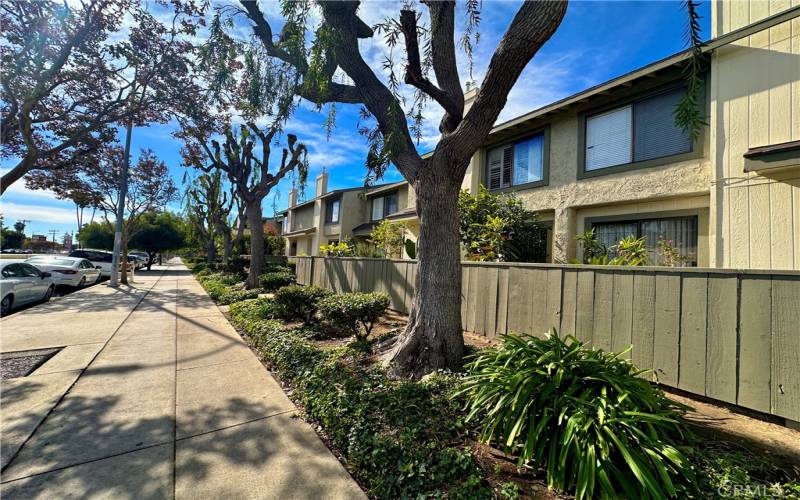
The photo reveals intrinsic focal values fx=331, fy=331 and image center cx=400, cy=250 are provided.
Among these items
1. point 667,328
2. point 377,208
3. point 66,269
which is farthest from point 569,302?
point 66,269

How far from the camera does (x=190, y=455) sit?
294 cm

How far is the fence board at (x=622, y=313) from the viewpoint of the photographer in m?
4.11

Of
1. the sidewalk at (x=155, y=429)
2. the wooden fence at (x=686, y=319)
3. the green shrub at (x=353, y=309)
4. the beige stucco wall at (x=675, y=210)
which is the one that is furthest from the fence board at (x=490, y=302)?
the sidewalk at (x=155, y=429)

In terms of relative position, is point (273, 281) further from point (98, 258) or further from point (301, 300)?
point (98, 258)

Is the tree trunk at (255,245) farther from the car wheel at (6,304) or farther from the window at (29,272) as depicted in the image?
the car wheel at (6,304)

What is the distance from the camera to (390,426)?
3.11m

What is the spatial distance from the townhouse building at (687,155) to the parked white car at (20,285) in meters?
10.4

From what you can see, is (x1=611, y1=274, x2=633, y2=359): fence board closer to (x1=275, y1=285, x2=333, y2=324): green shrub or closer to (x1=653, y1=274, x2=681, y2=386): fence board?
(x1=653, y1=274, x2=681, y2=386): fence board

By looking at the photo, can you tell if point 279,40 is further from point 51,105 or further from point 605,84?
point 51,105

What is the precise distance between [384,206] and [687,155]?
14.6 meters

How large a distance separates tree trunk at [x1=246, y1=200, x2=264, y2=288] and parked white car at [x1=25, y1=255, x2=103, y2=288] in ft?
23.6

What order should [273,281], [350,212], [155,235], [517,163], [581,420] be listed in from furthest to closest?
1. [155,235]
2. [350,212]
3. [273,281]
4. [517,163]
5. [581,420]

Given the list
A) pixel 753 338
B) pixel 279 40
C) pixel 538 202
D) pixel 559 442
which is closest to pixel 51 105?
pixel 279 40

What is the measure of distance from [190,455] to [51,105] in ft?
47.7
